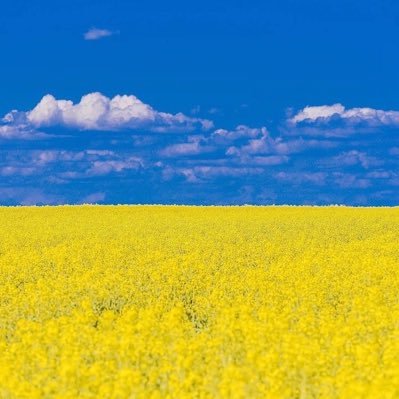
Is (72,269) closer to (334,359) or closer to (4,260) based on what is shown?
(4,260)

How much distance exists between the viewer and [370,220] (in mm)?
46062

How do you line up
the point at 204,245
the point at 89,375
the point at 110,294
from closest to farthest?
the point at 89,375
the point at 110,294
the point at 204,245

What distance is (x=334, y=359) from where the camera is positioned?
9359 mm

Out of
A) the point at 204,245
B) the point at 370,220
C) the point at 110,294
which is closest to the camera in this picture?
the point at 110,294

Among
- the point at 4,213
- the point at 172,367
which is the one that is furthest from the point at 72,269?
the point at 4,213

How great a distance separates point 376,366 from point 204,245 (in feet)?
63.9

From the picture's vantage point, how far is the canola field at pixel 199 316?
327 inches

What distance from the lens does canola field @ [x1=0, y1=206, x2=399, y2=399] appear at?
8.30 m

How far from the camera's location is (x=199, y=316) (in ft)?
49.4

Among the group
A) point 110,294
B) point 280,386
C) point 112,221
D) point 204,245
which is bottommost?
point 280,386

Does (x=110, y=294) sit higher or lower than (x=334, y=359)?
higher

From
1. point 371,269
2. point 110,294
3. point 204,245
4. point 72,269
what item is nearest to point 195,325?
point 110,294

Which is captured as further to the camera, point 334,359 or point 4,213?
point 4,213

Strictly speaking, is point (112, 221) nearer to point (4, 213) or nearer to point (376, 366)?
point (4, 213)
